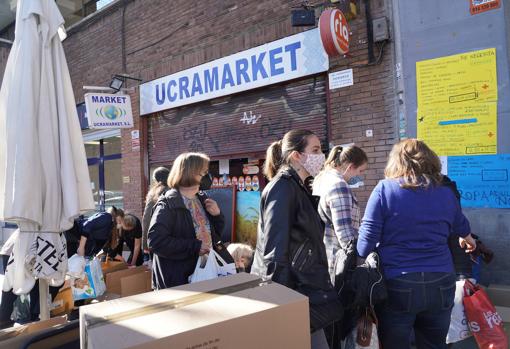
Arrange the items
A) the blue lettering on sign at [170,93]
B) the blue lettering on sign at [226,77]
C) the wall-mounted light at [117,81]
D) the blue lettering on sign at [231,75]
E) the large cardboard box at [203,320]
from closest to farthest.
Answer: the large cardboard box at [203,320] → the blue lettering on sign at [231,75] → the blue lettering on sign at [226,77] → the blue lettering on sign at [170,93] → the wall-mounted light at [117,81]

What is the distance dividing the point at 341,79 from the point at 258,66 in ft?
4.96

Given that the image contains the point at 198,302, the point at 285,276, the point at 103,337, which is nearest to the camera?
the point at 103,337

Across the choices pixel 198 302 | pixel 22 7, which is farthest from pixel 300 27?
pixel 198 302

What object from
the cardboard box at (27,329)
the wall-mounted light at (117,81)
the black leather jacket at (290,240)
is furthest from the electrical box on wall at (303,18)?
the cardboard box at (27,329)

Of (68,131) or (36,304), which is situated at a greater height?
(68,131)

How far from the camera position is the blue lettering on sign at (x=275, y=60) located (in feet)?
20.2

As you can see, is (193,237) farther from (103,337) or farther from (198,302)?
(103,337)

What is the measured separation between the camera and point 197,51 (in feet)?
24.4

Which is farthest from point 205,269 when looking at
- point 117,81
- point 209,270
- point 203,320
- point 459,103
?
point 117,81

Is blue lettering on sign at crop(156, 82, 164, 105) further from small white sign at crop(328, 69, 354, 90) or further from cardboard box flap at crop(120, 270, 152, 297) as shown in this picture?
cardboard box flap at crop(120, 270, 152, 297)

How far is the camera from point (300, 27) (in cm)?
590

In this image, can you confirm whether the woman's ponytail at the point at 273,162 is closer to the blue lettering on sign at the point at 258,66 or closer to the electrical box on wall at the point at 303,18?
the electrical box on wall at the point at 303,18

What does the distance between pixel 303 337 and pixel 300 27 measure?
5.10m

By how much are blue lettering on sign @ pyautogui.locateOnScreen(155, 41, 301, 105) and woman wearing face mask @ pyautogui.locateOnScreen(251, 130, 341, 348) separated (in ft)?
13.3
